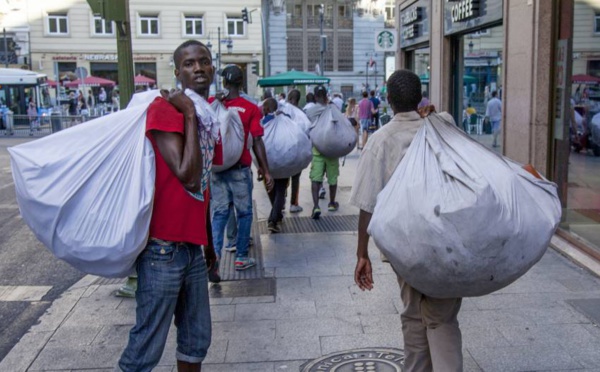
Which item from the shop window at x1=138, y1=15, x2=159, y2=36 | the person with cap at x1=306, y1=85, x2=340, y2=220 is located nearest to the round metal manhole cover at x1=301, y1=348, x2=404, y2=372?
the person with cap at x1=306, y1=85, x2=340, y2=220

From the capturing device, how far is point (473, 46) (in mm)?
10391

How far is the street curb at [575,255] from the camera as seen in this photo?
6078mm

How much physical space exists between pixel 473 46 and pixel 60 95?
1359 inches

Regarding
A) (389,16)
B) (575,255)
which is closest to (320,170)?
(575,255)

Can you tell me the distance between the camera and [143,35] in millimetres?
43500

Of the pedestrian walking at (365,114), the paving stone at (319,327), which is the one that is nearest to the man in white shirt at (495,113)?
the paving stone at (319,327)

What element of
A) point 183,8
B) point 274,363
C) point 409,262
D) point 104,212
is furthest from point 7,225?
point 183,8

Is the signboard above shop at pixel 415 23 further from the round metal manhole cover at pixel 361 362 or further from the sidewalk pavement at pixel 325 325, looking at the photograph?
the round metal manhole cover at pixel 361 362

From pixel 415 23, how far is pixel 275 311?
9.65m

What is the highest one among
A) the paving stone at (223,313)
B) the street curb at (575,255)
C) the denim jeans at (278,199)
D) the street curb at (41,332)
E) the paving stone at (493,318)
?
the denim jeans at (278,199)

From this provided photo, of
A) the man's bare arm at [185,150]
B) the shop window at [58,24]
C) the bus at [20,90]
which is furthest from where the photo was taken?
the shop window at [58,24]

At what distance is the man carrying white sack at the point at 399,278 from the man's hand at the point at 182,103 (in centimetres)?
90

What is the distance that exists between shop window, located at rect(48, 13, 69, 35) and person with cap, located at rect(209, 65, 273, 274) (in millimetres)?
39962

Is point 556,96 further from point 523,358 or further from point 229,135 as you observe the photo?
point 523,358
